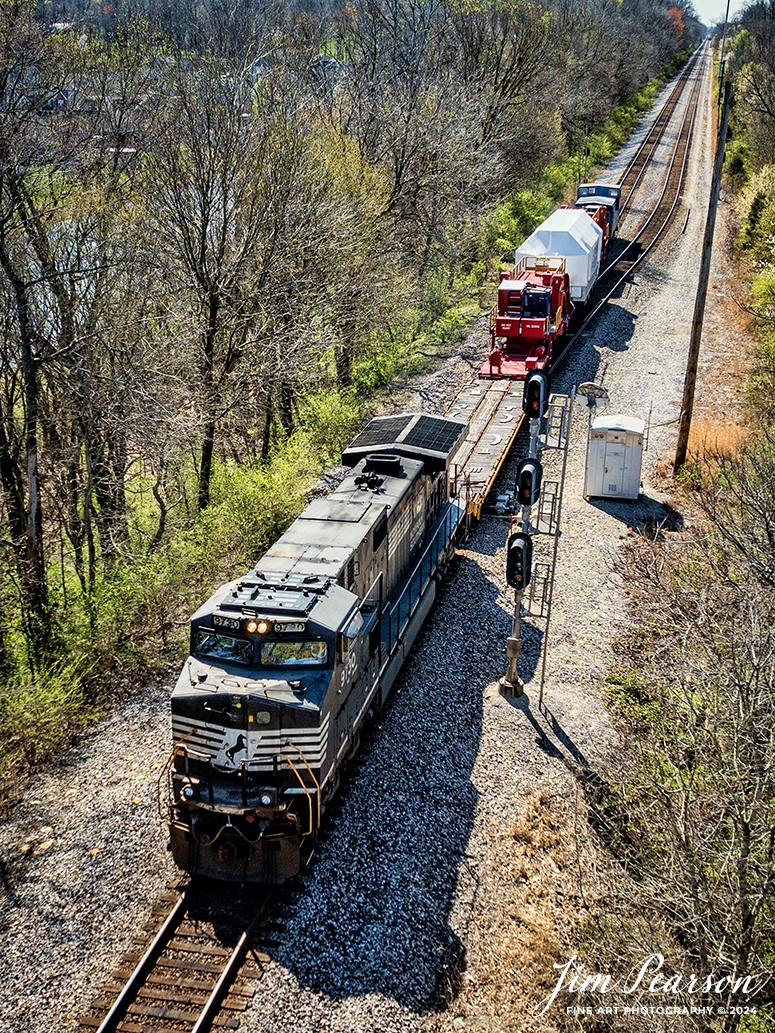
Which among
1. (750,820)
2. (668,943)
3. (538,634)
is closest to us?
(750,820)

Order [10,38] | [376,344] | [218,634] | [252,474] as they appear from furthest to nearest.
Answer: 1. [376,344]
2. [252,474]
3. [10,38]
4. [218,634]

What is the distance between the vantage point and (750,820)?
339 inches

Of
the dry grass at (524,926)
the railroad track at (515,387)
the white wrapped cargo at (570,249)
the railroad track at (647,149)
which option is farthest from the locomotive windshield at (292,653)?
the railroad track at (647,149)

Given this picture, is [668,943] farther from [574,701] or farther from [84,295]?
[84,295]

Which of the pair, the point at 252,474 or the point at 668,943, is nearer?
the point at 668,943

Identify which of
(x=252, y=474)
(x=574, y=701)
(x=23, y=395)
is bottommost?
(x=574, y=701)

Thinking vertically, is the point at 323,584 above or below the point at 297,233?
below

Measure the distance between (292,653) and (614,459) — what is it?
1371 cm

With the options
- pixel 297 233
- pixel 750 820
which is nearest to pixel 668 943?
pixel 750 820

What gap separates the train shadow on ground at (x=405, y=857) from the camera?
10336 millimetres

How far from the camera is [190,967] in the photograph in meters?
10.2

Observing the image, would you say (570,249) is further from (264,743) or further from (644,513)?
(264,743)

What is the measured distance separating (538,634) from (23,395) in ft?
39.9

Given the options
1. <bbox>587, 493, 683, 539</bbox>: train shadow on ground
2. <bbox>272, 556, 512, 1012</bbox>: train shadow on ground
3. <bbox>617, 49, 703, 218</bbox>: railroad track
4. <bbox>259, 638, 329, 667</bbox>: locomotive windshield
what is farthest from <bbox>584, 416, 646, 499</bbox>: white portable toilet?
<bbox>617, 49, 703, 218</bbox>: railroad track
